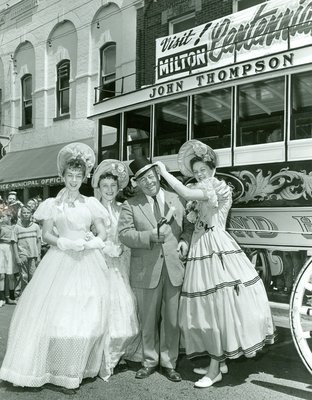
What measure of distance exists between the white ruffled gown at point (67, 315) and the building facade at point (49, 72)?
1.70 metres

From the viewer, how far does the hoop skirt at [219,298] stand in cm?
269

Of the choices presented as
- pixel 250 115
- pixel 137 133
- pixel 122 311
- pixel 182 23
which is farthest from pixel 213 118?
pixel 182 23

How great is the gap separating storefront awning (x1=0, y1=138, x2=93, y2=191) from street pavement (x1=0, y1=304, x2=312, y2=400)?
2.41 m

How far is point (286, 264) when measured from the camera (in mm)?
3414

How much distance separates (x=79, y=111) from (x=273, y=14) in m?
2.69

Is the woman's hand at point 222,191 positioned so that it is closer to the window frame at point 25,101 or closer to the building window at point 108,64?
the building window at point 108,64

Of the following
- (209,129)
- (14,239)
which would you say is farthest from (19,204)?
(209,129)

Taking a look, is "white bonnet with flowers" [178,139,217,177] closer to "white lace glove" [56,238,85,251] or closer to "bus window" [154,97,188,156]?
"white lace glove" [56,238,85,251]

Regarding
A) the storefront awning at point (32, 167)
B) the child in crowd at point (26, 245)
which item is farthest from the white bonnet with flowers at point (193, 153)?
the child in crowd at point (26, 245)

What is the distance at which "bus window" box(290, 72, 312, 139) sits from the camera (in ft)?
11.8

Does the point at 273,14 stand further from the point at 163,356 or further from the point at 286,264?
the point at 163,356

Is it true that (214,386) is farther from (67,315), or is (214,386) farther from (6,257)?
(6,257)

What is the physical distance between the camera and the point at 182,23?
5812 millimetres

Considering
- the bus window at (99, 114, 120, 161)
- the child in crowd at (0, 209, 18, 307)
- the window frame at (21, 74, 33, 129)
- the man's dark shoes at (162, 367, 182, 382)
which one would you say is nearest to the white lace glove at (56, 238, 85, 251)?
the man's dark shoes at (162, 367, 182, 382)
